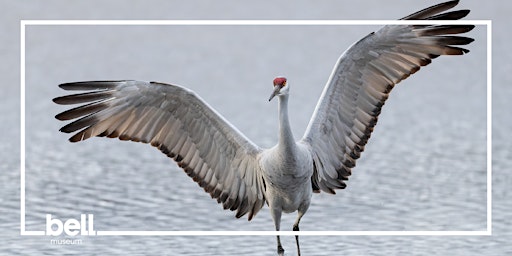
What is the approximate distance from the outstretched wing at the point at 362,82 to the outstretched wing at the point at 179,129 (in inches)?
24.0

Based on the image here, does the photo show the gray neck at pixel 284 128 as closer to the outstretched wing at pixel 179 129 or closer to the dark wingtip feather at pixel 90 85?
the outstretched wing at pixel 179 129

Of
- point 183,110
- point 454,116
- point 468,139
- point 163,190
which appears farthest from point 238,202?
point 454,116

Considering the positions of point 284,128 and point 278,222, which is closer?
point 284,128

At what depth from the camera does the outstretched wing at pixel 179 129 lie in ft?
33.9

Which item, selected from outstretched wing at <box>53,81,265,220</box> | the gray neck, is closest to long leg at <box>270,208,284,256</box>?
outstretched wing at <box>53,81,265,220</box>

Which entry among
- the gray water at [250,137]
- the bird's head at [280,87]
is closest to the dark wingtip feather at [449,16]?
the bird's head at [280,87]

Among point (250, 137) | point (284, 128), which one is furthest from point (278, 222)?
point (250, 137)

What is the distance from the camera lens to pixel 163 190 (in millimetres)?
13508

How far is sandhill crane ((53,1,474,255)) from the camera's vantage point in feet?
34.1

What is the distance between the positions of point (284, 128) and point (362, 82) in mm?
1031

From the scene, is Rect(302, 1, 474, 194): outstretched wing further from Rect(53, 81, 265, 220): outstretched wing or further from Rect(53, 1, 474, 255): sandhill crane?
Rect(53, 81, 265, 220): outstretched wing

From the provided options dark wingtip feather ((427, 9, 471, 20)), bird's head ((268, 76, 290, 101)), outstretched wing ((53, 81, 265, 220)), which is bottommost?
outstretched wing ((53, 81, 265, 220))

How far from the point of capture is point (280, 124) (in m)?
10.2

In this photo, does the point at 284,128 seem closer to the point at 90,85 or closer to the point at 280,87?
the point at 280,87
